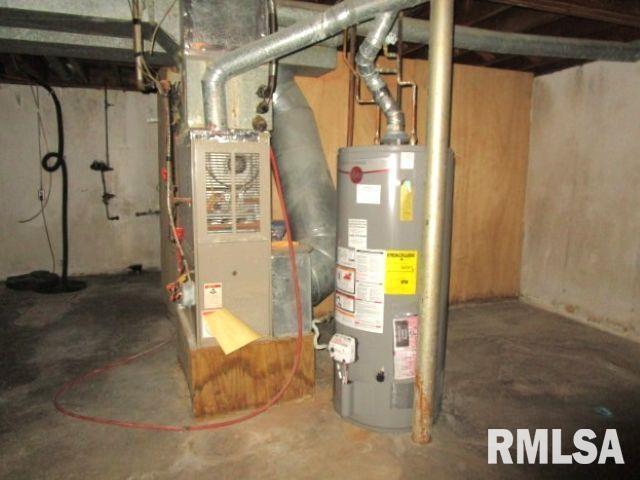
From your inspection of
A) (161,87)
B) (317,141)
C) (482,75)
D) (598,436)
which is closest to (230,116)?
(161,87)

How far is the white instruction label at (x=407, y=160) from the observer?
6.19 ft

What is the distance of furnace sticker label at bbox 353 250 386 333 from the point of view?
6.45 feet

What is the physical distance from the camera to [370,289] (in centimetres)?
199

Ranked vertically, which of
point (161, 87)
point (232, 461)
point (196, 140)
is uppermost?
point (161, 87)

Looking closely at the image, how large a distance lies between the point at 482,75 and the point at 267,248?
2.99m

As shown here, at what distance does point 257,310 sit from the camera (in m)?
2.23

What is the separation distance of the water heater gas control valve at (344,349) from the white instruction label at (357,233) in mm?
455

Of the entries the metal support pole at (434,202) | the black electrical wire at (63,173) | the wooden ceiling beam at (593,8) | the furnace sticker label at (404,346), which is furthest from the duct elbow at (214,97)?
the black electrical wire at (63,173)

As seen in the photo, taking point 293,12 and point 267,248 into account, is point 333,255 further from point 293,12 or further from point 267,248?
point 293,12

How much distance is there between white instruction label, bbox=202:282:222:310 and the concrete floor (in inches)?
24.2

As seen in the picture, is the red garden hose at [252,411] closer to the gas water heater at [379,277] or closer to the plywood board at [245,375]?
the plywood board at [245,375]

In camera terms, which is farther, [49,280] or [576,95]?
[49,280]

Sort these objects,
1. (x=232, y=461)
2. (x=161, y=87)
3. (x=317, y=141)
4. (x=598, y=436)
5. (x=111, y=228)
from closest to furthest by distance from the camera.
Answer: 1. (x=232, y=461)
2. (x=598, y=436)
3. (x=161, y=87)
4. (x=317, y=141)
5. (x=111, y=228)

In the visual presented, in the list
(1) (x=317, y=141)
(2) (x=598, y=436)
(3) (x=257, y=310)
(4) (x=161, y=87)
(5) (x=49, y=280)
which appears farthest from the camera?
(5) (x=49, y=280)
